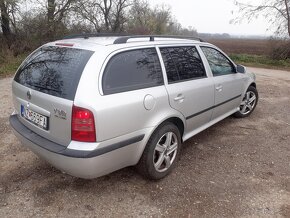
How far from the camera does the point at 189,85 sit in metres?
3.54

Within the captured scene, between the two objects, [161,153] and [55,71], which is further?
[161,153]

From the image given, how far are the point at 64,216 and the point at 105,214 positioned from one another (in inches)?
15.6

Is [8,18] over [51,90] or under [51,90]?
over

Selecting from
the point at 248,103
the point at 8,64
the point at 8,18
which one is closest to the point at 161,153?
the point at 248,103

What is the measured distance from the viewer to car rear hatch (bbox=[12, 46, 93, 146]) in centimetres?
259

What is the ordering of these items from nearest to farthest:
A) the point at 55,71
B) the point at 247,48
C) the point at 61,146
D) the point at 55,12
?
1. the point at 61,146
2. the point at 55,71
3. the point at 55,12
4. the point at 247,48

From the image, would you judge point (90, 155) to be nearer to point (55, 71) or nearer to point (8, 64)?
point (55, 71)

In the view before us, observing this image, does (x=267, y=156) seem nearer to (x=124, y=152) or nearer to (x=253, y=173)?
(x=253, y=173)

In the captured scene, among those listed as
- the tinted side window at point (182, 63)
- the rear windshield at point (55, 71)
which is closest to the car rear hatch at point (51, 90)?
the rear windshield at point (55, 71)

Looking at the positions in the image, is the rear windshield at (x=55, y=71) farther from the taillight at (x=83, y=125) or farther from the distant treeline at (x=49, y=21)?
the distant treeline at (x=49, y=21)

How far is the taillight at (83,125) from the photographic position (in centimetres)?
247

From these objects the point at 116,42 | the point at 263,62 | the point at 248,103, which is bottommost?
the point at 248,103

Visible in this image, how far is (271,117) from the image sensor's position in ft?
18.7

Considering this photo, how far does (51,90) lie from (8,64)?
10.0 metres
